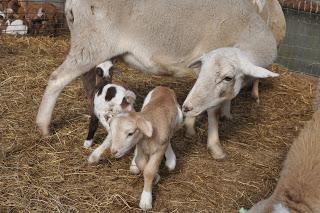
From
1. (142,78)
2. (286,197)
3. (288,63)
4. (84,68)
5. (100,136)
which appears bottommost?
(288,63)

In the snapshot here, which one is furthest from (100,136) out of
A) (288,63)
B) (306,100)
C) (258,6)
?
(288,63)

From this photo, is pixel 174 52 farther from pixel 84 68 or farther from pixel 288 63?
pixel 288 63

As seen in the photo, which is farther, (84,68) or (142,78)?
(142,78)

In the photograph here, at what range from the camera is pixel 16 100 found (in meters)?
6.07

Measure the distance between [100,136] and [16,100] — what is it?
1.42m

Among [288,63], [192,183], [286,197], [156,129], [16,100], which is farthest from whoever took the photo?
[288,63]

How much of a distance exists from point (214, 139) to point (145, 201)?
1422mm

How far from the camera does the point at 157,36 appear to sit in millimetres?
5121

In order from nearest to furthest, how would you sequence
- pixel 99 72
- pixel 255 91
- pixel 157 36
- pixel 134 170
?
pixel 134 170
pixel 99 72
pixel 157 36
pixel 255 91

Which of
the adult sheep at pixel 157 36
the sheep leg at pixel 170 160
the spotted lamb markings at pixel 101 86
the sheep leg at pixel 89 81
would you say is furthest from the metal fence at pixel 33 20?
the sheep leg at pixel 170 160

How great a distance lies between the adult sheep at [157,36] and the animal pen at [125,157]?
1.05 ft

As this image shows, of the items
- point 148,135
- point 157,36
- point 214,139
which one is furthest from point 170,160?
point 157,36

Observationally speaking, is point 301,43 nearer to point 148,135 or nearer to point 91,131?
point 91,131

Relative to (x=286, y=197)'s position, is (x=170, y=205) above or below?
below
